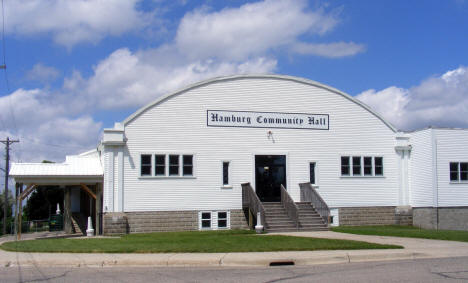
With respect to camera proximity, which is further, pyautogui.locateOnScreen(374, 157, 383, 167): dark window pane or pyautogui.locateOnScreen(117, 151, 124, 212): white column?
pyautogui.locateOnScreen(374, 157, 383, 167): dark window pane

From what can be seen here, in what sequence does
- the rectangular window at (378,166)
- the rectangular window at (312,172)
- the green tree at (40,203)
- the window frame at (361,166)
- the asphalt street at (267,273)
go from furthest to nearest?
the green tree at (40,203) → the rectangular window at (378,166) → the window frame at (361,166) → the rectangular window at (312,172) → the asphalt street at (267,273)

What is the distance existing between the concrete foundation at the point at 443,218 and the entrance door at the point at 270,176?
7658mm

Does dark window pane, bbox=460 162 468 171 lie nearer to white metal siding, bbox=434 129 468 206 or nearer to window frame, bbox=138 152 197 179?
white metal siding, bbox=434 129 468 206

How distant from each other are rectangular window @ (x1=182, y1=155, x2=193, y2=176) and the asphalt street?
43.5ft

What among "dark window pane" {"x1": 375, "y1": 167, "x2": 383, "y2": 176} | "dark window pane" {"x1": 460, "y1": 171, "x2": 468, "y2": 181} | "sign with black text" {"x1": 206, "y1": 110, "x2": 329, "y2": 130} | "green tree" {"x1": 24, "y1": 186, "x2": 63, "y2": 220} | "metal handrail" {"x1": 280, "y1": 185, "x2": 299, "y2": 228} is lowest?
"green tree" {"x1": 24, "y1": 186, "x2": 63, "y2": 220}

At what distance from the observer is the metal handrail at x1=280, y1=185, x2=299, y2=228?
24641 mm

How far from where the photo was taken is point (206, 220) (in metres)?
27.1

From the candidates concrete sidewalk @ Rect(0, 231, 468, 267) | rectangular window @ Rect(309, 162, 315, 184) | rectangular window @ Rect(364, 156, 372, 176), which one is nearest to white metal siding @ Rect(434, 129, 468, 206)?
rectangular window @ Rect(364, 156, 372, 176)

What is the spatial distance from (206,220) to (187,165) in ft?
9.50

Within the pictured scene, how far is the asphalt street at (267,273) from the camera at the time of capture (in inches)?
457

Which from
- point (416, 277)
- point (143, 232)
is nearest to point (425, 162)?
point (143, 232)

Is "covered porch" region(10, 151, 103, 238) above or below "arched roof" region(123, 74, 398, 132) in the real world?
below

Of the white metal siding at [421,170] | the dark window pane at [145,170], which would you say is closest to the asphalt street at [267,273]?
the dark window pane at [145,170]

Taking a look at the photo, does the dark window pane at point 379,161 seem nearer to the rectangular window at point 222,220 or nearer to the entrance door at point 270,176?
the entrance door at point 270,176
